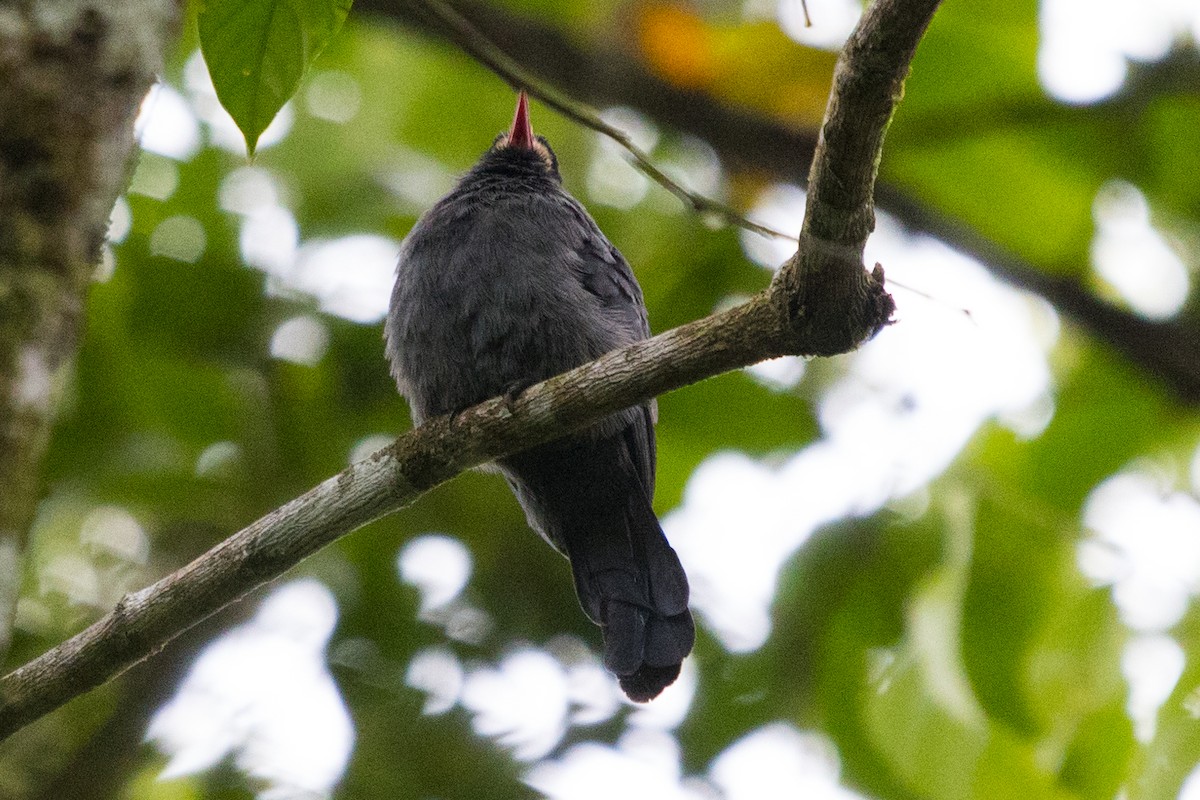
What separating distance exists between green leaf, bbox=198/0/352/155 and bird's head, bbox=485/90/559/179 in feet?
8.26

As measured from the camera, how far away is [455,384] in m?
3.96

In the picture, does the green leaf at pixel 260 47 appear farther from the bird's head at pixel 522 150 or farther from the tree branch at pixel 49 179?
the bird's head at pixel 522 150

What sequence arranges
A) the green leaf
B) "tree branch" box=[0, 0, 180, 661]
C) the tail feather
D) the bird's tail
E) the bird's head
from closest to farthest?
"tree branch" box=[0, 0, 180, 661]
the green leaf
the bird's tail
the tail feather
the bird's head

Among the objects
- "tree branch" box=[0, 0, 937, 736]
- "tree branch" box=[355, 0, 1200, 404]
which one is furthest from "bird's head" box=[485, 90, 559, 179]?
"tree branch" box=[0, 0, 937, 736]

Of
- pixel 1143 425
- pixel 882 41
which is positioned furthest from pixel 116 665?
pixel 1143 425

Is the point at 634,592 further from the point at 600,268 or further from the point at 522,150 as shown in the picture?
the point at 522,150

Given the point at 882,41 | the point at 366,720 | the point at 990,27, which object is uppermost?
the point at 882,41

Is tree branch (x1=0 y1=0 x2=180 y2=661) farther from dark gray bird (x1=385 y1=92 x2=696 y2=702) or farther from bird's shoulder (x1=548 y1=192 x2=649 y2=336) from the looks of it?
bird's shoulder (x1=548 y1=192 x2=649 y2=336)

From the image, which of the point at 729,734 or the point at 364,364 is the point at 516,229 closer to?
the point at 364,364

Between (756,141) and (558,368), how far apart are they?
1.89 meters

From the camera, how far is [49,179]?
7.35 feet

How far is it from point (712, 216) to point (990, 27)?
2.09 metres

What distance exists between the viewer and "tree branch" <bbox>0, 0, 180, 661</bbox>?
2.09m

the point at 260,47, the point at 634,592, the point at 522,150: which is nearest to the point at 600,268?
the point at 522,150
